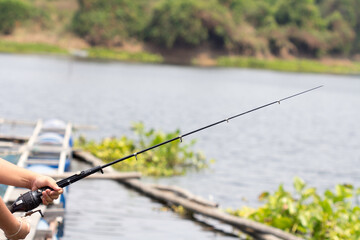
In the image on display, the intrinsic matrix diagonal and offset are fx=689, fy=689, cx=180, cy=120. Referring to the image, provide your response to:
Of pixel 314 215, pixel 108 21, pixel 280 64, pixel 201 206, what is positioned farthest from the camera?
pixel 108 21

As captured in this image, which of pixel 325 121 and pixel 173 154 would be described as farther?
pixel 325 121

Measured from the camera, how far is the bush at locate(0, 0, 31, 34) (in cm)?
10656

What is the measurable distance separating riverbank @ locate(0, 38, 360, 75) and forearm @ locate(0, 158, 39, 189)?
3631 inches

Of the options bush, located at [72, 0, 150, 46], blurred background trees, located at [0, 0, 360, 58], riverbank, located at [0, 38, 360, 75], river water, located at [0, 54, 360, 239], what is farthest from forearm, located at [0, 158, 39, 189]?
bush, located at [72, 0, 150, 46]

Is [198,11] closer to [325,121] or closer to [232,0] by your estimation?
[232,0]

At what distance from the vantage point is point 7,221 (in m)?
4.92

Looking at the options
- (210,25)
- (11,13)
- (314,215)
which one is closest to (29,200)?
(314,215)

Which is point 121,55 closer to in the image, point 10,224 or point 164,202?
point 164,202

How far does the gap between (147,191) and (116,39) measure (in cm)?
9750

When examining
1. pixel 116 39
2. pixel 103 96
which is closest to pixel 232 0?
pixel 116 39

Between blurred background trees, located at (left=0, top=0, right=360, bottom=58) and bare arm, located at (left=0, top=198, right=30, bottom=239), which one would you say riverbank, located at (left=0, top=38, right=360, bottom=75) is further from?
bare arm, located at (left=0, top=198, right=30, bottom=239)

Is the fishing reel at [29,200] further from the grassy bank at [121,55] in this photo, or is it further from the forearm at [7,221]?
the grassy bank at [121,55]

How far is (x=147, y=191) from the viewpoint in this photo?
14.7 metres

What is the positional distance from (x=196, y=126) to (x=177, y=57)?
272 feet
